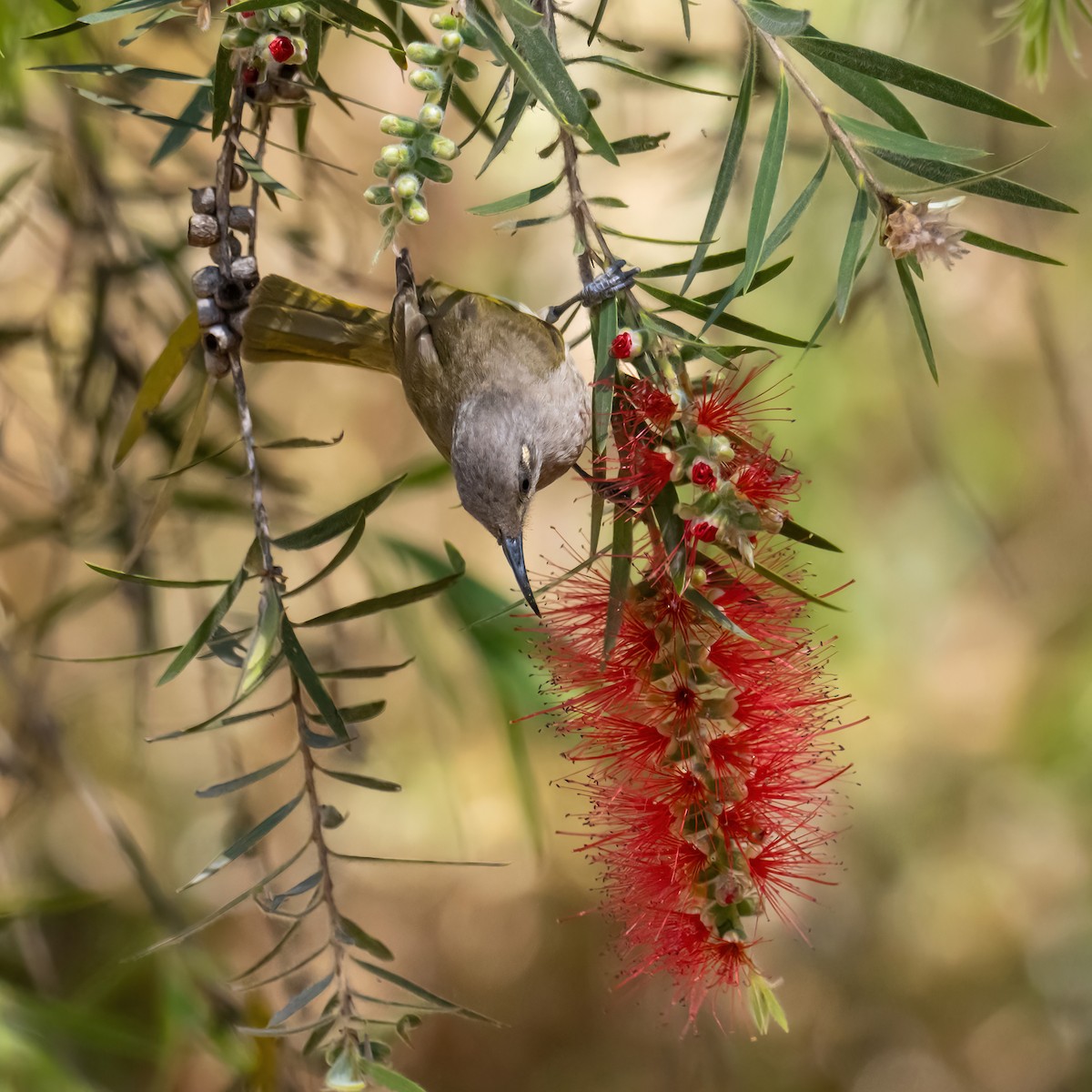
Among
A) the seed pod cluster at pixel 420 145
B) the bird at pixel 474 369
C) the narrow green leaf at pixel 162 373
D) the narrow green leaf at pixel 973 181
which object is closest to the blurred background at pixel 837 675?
the bird at pixel 474 369

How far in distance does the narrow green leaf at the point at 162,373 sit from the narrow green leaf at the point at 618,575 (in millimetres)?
566

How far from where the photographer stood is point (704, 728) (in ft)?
3.78

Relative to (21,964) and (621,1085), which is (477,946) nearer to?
(621,1085)

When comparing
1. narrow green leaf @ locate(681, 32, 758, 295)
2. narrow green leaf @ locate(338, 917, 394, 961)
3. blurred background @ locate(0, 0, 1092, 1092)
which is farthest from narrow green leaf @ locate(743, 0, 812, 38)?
blurred background @ locate(0, 0, 1092, 1092)

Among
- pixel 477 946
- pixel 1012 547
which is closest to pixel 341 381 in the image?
pixel 477 946

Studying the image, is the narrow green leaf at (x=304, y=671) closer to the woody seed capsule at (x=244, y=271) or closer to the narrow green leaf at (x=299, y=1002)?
the narrow green leaf at (x=299, y=1002)

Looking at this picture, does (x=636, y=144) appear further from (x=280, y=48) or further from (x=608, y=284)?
(x=280, y=48)

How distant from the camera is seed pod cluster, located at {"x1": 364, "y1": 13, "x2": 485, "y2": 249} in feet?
2.99

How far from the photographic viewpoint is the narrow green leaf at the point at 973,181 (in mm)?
926

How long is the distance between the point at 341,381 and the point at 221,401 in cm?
180

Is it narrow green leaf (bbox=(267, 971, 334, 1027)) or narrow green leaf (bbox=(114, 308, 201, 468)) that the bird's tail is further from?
narrow green leaf (bbox=(267, 971, 334, 1027))

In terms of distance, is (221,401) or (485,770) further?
(485,770)

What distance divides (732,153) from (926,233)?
0.21 metres

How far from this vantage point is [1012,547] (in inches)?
154
